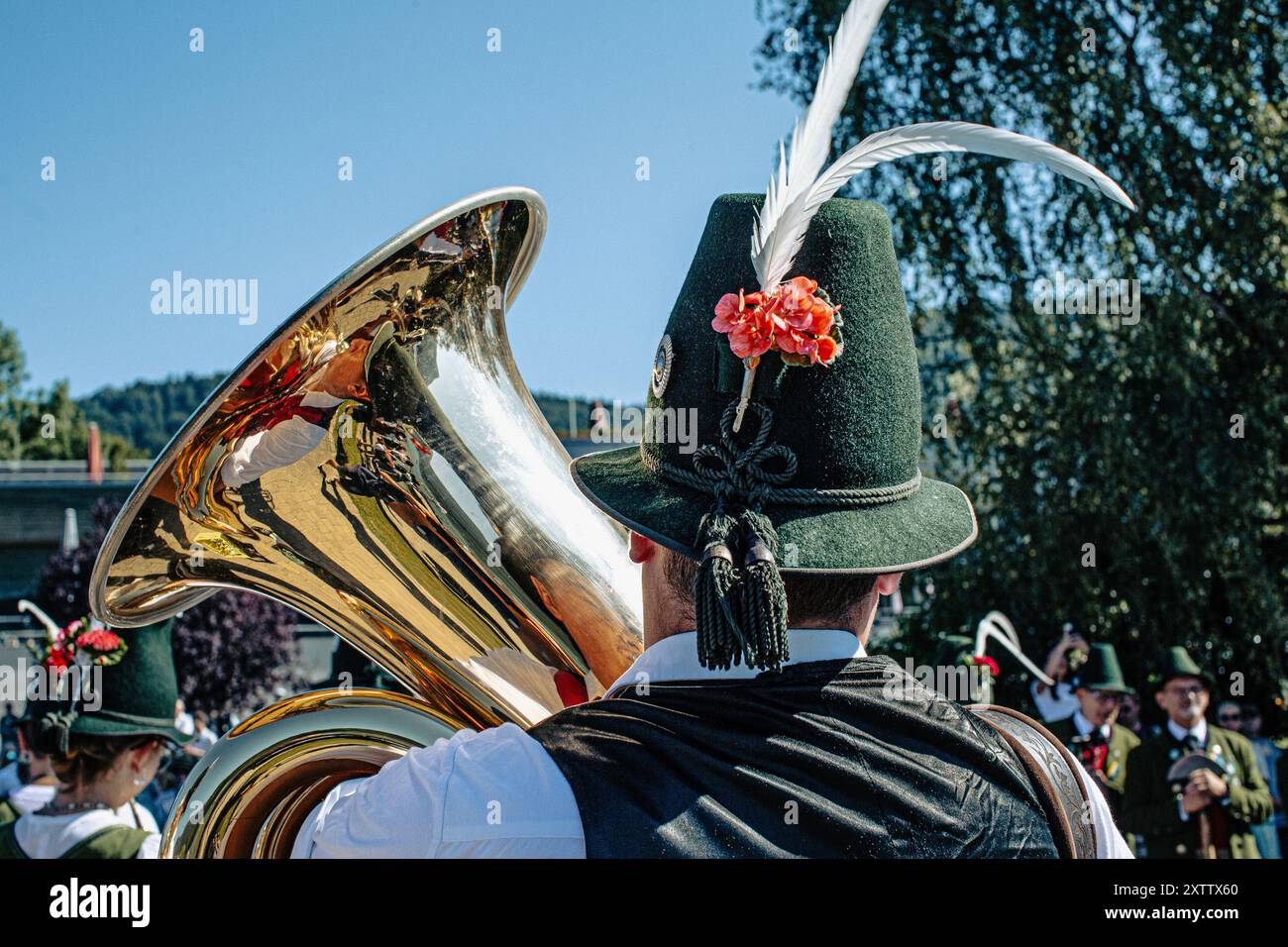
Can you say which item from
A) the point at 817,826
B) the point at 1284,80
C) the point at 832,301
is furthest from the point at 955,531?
the point at 1284,80

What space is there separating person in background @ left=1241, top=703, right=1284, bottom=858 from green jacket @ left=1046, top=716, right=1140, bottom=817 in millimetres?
692

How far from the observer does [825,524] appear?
4.82 feet

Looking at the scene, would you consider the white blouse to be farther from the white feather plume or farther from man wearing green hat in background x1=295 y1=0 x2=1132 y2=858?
the white feather plume

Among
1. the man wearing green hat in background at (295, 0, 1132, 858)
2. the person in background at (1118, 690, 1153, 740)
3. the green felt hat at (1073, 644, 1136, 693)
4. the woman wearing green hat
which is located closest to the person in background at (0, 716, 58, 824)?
the woman wearing green hat

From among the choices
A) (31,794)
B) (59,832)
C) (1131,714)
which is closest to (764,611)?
(59,832)

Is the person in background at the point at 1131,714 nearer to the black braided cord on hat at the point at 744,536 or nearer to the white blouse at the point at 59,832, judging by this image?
the white blouse at the point at 59,832

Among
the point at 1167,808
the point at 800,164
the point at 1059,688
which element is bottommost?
the point at 1167,808

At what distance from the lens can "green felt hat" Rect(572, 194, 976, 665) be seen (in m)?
1.47

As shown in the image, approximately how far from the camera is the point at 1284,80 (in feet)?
28.0

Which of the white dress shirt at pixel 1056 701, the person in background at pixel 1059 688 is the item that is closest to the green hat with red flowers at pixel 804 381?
the white dress shirt at pixel 1056 701

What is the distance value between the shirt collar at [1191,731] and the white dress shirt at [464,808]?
5533 millimetres

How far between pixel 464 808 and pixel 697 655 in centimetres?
34

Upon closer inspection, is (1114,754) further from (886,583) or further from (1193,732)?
(886,583)
